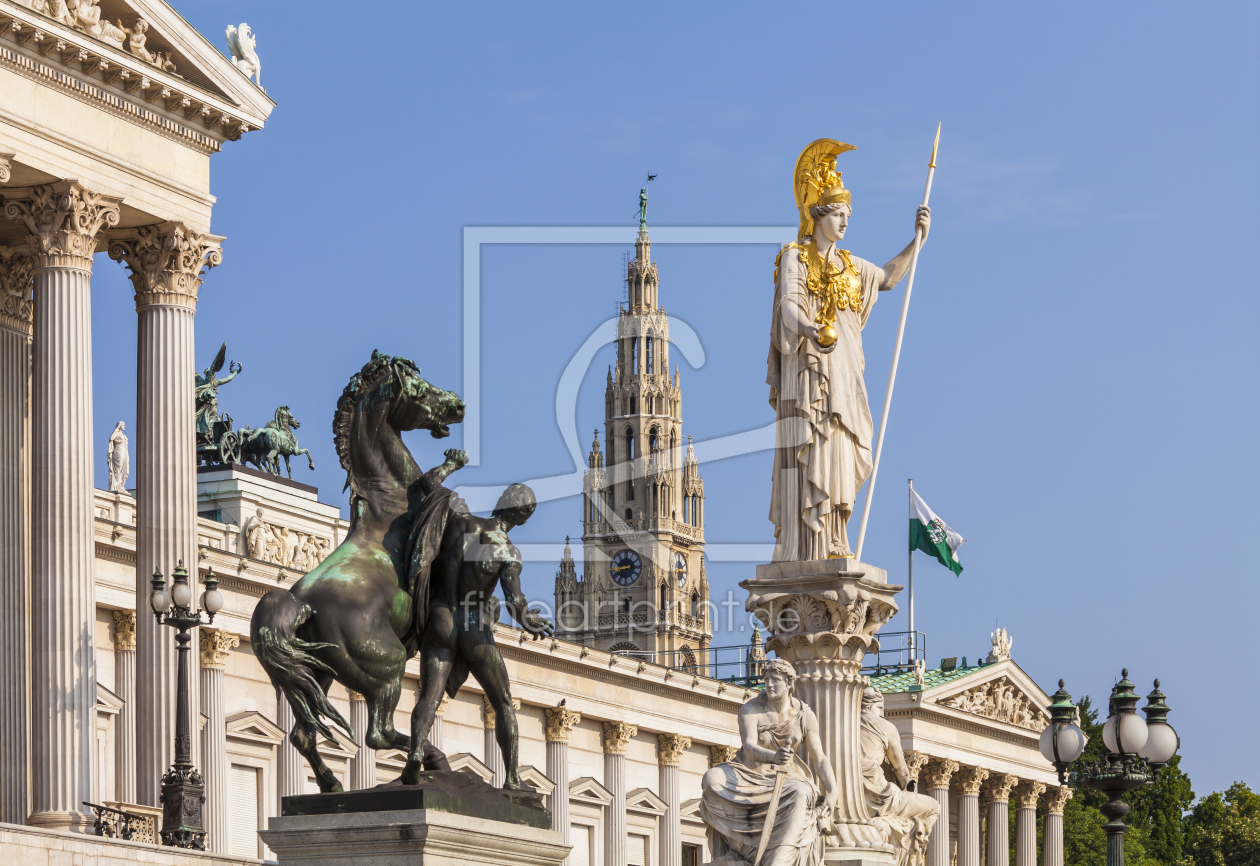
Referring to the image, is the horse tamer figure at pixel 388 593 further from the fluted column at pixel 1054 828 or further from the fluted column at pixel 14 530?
the fluted column at pixel 1054 828

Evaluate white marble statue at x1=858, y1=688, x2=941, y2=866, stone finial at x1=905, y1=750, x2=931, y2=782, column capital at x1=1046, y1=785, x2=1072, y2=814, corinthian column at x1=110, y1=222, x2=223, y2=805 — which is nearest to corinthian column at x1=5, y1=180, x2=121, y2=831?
corinthian column at x1=110, y1=222, x2=223, y2=805

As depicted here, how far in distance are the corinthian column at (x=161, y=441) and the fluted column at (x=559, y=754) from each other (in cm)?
3396

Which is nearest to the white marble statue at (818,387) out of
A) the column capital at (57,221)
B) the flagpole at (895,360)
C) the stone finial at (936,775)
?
the flagpole at (895,360)

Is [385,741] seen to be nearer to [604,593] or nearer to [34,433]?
[34,433]

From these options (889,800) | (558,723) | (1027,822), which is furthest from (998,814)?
(889,800)

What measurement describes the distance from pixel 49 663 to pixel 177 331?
5.59 m

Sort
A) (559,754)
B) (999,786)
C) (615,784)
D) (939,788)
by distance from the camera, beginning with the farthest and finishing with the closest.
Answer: (999,786) → (939,788) → (615,784) → (559,754)

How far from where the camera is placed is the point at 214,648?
5066cm

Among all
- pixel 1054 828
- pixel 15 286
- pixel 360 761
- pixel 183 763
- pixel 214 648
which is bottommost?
pixel 183 763

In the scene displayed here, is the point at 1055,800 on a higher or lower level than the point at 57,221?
lower

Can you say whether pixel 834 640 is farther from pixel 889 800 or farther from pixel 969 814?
pixel 969 814

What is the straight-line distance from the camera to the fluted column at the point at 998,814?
9231cm

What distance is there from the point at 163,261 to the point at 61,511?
4.62 m

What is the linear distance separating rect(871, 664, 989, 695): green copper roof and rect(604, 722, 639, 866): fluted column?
49.5 ft
